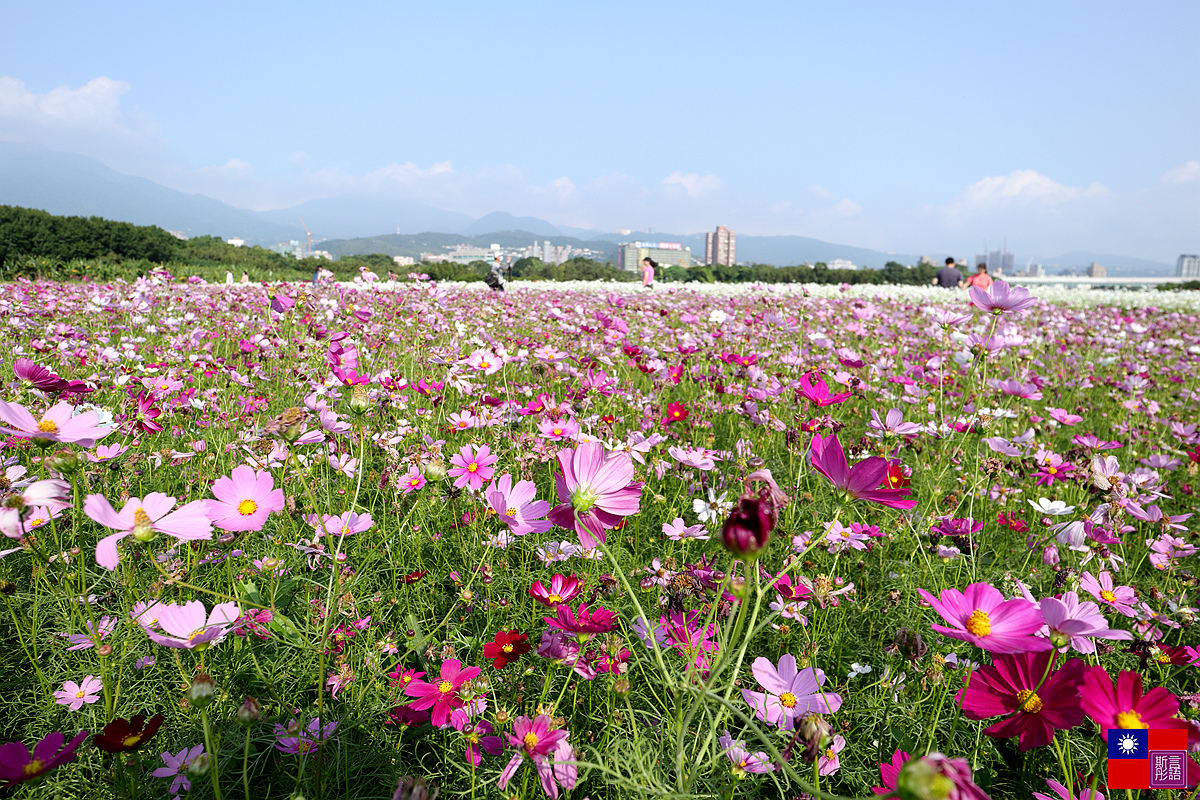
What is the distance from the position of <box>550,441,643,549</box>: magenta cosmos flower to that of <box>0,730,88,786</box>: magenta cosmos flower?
572mm

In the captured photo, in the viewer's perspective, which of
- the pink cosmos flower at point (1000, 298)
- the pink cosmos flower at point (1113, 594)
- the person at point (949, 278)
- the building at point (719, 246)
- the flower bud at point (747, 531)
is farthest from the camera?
the building at point (719, 246)

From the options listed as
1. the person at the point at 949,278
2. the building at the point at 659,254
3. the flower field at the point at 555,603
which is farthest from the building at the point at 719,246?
the flower field at the point at 555,603

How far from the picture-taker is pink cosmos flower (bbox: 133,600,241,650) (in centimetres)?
70

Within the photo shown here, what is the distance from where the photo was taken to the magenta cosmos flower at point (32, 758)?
0.60 meters

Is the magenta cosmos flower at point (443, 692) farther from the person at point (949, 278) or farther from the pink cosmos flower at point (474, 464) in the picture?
the person at point (949, 278)

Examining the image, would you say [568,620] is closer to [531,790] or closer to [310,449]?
[531,790]

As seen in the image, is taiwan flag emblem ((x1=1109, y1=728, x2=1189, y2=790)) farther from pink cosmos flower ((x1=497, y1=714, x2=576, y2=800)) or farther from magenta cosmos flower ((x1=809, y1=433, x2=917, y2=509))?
pink cosmos flower ((x1=497, y1=714, x2=576, y2=800))

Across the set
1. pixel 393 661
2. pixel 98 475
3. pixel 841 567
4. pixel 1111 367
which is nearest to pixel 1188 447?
pixel 841 567

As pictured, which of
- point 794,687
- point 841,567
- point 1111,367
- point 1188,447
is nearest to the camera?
point 794,687

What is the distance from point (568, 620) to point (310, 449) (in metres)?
1.54

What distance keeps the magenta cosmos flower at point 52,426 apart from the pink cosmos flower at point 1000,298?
173 centimetres

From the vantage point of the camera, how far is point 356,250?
169625 millimetres

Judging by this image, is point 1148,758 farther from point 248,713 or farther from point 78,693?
point 78,693

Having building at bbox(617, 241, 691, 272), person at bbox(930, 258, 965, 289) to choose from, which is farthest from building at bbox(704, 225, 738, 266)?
person at bbox(930, 258, 965, 289)
